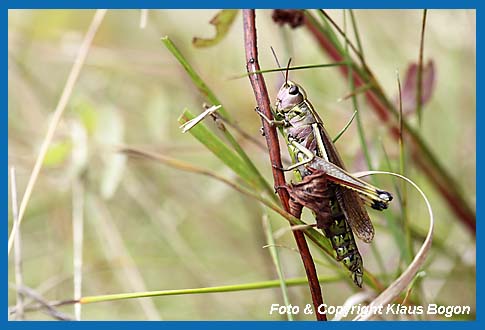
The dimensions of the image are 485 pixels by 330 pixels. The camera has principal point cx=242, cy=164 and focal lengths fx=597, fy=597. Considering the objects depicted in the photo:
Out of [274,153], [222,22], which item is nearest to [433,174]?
[222,22]

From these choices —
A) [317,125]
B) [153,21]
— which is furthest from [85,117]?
[317,125]

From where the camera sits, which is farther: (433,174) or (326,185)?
(433,174)

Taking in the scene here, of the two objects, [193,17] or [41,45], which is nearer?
[41,45]

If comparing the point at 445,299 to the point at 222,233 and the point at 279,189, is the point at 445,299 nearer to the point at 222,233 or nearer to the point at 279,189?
the point at 222,233

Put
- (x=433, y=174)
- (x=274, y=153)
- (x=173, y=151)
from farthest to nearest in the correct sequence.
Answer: (x=173, y=151)
(x=433, y=174)
(x=274, y=153)

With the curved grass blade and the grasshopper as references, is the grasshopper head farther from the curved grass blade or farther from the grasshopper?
the curved grass blade

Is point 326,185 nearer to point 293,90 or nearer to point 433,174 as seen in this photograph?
point 293,90

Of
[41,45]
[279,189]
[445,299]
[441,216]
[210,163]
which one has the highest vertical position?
[41,45]

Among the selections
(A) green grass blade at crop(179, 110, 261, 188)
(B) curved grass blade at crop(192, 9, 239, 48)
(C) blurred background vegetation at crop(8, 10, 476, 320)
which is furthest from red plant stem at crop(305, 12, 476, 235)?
(A) green grass blade at crop(179, 110, 261, 188)
